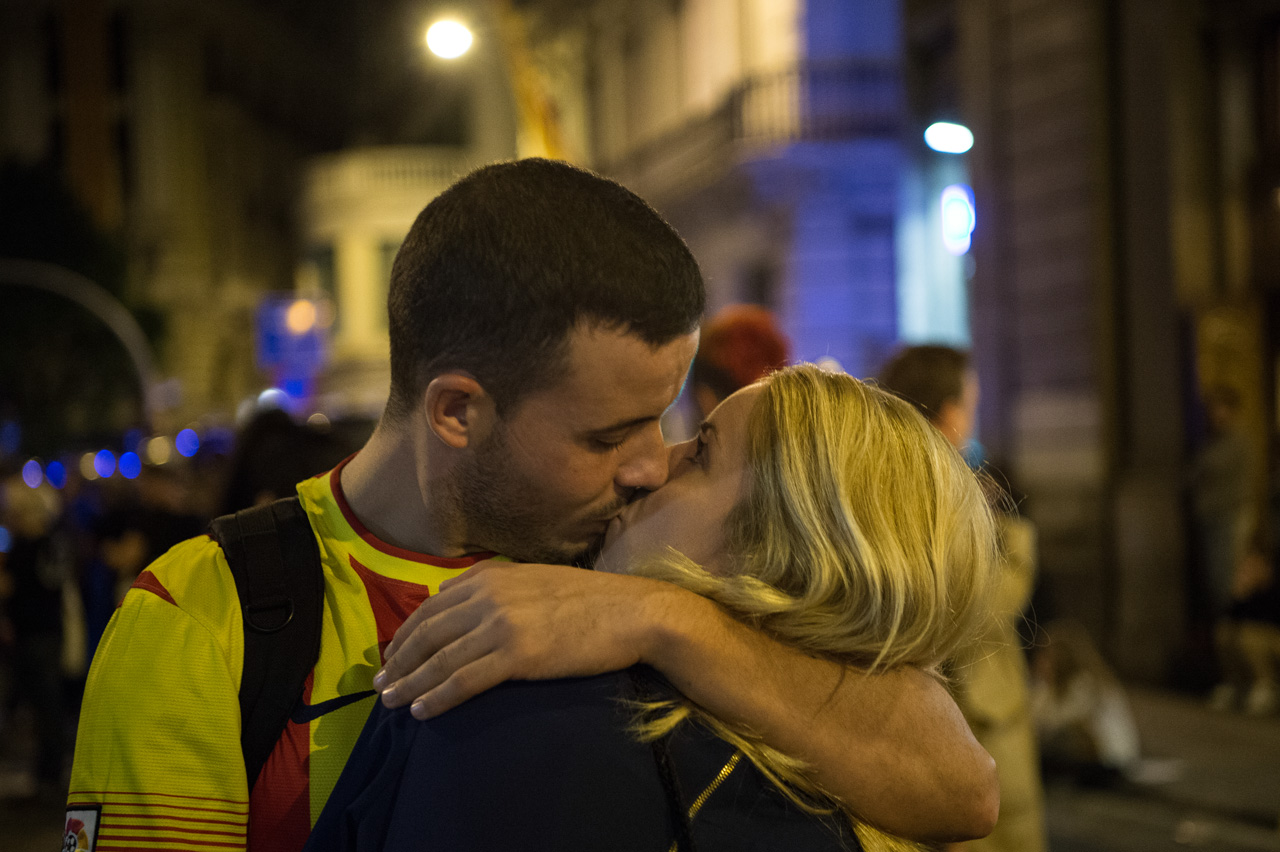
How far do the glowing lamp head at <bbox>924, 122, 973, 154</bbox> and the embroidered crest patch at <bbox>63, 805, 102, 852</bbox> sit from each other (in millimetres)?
12570

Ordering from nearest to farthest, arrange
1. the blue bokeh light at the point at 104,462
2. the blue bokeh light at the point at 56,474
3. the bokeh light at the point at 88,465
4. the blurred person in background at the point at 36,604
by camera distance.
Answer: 1. the blurred person in background at the point at 36,604
2. the blue bokeh light at the point at 104,462
3. the bokeh light at the point at 88,465
4. the blue bokeh light at the point at 56,474

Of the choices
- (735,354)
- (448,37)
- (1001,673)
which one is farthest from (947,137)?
(1001,673)

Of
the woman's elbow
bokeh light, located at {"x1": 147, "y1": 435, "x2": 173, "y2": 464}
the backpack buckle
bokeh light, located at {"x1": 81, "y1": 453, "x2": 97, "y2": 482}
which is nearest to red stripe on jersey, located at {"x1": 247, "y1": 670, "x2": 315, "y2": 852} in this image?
the backpack buckle

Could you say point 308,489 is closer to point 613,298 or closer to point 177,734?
point 177,734

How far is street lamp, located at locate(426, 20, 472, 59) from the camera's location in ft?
35.7

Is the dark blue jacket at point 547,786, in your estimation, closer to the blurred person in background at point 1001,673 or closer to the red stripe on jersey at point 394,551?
the red stripe on jersey at point 394,551

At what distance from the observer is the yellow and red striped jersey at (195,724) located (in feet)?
5.24

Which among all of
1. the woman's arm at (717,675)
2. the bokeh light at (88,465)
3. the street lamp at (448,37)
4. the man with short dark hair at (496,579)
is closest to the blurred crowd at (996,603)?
the woman's arm at (717,675)

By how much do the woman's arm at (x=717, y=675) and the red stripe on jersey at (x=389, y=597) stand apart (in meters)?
0.22

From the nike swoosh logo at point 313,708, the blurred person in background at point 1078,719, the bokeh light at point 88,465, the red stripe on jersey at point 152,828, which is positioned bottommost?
the blurred person in background at point 1078,719

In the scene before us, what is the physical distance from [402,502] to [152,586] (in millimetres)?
378

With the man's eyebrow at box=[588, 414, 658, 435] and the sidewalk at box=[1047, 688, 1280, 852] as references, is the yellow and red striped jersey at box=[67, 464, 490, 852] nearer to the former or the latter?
the man's eyebrow at box=[588, 414, 658, 435]

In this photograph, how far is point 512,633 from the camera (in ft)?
4.88

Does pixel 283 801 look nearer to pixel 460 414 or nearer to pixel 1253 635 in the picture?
pixel 460 414
